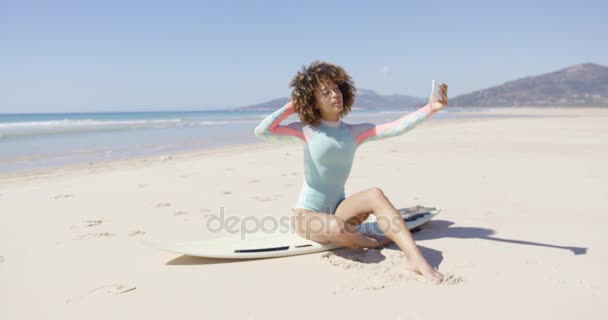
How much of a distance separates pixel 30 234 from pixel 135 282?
5.96 ft

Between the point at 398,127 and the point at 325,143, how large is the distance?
21.9 inches

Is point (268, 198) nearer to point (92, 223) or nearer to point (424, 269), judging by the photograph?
point (92, 223)

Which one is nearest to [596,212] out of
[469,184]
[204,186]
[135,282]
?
[469,184]

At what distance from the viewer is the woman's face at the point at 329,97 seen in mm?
3271

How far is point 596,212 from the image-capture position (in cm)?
438

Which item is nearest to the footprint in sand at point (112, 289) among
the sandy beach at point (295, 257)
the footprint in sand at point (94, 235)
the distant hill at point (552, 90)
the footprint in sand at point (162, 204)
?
the sandy beach at point (295, 257)

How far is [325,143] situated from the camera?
329cm

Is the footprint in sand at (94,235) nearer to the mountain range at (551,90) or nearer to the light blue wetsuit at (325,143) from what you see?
the light blue wetsuit at (325,143)

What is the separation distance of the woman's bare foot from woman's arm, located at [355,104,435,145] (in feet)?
3.16

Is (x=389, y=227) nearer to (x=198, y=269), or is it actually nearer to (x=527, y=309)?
(x=527, y=309)

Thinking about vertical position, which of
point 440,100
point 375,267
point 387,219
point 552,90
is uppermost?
point 552,90

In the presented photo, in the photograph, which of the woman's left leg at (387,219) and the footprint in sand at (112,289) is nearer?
the footprint in sand at (112,289)

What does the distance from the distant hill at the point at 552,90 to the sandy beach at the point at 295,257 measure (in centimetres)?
6677

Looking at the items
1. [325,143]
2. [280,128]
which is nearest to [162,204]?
[280,128]
